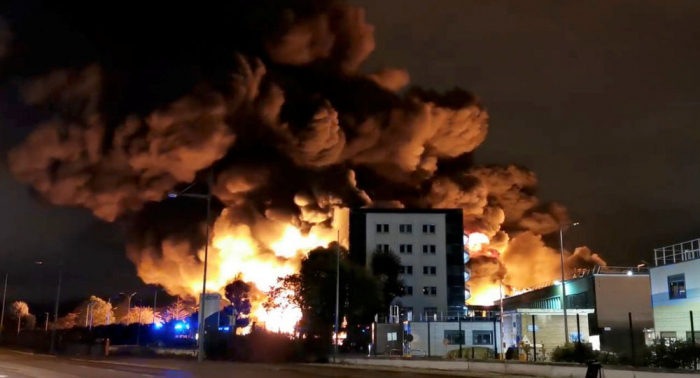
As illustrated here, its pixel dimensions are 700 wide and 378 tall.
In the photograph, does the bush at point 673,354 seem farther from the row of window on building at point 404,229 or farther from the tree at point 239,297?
the row of window on building at point 404,229

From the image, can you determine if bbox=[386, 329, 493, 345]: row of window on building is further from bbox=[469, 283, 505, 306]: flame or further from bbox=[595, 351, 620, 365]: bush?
bbox=[469, 283, 505, 306]: flame

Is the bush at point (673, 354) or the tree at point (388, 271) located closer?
the bush at point (673, 354)

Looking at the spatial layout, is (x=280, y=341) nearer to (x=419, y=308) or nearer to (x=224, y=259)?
(x=419, y=308)

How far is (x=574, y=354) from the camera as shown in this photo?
3145 centimetres

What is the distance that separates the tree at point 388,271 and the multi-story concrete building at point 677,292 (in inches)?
1356

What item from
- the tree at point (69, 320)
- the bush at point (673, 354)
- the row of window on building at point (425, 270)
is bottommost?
the bush at point (673, 354)

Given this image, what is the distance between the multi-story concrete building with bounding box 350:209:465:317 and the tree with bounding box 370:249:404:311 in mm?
2818

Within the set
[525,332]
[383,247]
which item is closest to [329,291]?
[525,332]

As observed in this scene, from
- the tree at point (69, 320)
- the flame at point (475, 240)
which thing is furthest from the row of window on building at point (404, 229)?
the tree at point (69, 320)

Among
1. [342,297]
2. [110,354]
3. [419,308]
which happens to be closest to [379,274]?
[419,308]

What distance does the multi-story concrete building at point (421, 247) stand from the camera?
89.6 m

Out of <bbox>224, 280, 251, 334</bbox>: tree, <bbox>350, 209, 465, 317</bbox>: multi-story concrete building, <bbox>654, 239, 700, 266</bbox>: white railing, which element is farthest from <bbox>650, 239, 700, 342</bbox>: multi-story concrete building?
<bbox>224, 280, 251, 334</bbox>: tree

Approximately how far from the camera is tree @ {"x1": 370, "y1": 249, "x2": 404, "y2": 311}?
7881cm

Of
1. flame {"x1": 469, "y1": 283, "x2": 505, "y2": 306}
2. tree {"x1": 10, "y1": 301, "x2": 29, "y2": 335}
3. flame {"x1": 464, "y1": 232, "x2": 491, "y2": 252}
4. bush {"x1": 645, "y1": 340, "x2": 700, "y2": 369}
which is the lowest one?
bush {"x1": 645, "y1": 340, "x2": 700, "y2": 369}
